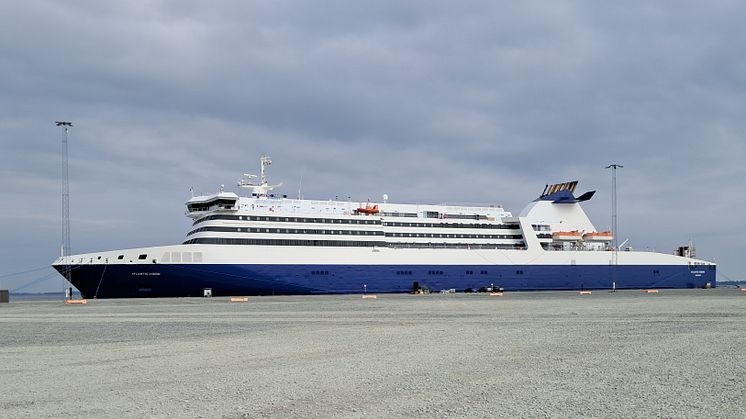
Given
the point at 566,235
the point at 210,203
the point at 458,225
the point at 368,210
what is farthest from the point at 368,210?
the point at 566,235

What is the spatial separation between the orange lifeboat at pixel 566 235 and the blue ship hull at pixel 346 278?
145 inches

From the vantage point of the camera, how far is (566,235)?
63594 millimetres

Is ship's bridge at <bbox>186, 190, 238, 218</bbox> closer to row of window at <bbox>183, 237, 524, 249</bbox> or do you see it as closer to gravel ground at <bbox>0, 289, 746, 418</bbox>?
row of window at <bbox>183, 237, 524, 249</bbox>

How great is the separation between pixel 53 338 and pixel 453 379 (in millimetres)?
11847

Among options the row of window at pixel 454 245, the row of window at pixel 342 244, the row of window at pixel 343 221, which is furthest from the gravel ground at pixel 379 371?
the row of window at pixel 454 245

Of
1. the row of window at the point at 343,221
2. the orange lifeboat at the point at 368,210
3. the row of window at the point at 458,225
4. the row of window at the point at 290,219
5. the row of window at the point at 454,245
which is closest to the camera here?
the row of window at the point at 290,219

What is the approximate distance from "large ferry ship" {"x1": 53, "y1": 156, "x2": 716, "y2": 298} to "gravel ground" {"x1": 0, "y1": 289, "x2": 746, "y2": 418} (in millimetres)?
27661

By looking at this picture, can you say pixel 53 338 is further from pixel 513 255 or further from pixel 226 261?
pixel 513 255

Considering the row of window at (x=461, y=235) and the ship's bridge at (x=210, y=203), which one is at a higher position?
the ship's bridge at (x=210, y=203)

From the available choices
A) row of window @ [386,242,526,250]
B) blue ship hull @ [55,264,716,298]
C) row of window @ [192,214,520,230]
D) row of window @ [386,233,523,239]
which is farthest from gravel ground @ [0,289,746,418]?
row of window @ [386,233,523,239]

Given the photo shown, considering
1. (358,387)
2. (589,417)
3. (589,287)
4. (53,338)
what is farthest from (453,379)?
(589,287)

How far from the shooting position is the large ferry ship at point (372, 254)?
150 feet

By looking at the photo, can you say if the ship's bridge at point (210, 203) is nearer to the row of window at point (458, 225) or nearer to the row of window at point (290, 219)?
the row of window at point (290, 219)

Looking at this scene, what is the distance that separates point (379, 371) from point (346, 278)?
1610 inches
